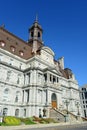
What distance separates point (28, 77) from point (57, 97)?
36.5 ft

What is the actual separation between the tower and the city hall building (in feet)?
1.53

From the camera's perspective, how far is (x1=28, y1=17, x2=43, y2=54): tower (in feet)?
169

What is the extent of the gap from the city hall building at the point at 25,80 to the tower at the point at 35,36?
47 cm

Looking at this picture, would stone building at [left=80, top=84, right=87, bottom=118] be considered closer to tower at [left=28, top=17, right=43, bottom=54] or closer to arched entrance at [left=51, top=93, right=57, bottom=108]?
arched entrance at [left=51, top=93, right=57, bottom=108]

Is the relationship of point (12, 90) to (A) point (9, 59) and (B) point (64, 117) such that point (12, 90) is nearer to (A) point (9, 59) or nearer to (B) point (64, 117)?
(A) point (9, 59)

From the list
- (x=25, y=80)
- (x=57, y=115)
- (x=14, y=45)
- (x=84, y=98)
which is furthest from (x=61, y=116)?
(x=84, y=98)

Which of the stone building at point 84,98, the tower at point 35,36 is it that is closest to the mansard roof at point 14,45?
the tower at point 35,36

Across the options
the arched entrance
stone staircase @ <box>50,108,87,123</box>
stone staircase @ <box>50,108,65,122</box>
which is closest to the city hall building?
the arched entrance

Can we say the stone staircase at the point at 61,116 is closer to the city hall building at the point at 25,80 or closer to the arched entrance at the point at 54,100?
the city hall building at the point at 25,80

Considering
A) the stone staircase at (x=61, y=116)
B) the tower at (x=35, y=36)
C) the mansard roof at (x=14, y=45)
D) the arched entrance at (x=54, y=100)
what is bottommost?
the stone staircase at (x=61, y=116)

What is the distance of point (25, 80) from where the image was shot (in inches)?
1682

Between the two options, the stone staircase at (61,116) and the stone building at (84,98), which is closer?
the stone staircase at (61,116)

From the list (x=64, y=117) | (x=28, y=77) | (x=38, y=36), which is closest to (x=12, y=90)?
(x=28, y=77)

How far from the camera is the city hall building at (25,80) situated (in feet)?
122
